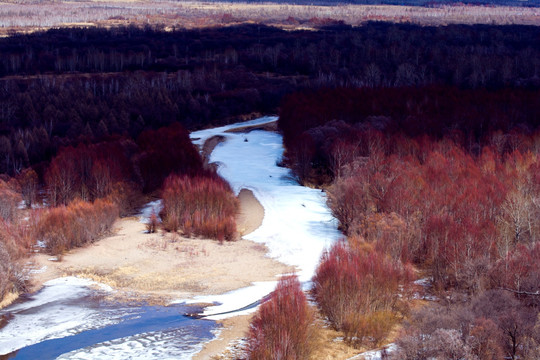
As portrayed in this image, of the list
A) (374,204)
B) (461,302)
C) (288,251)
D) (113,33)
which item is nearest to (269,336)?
(461,302)

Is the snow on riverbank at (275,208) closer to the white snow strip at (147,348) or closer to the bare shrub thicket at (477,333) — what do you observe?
the white snow strip at (147,348)

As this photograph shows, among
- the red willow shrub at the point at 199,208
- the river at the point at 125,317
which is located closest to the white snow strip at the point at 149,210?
the red willow shrub at the point at 199,208

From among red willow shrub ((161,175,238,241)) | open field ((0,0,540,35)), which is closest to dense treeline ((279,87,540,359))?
red willow shrub ((161,175,238,241))

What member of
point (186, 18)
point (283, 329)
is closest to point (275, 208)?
point (283, 329)

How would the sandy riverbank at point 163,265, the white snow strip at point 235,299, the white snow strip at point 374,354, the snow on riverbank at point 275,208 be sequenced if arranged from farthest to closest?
1. the snow on riverbank at point 275,208
2. the sandy riverbank at point 163,265
3. the white snow strip at point 235,299
4. the white snow strip at point 374,354

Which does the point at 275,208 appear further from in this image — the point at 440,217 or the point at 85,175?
the point at 440,217

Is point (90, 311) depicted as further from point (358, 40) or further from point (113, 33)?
point (113, 33)
